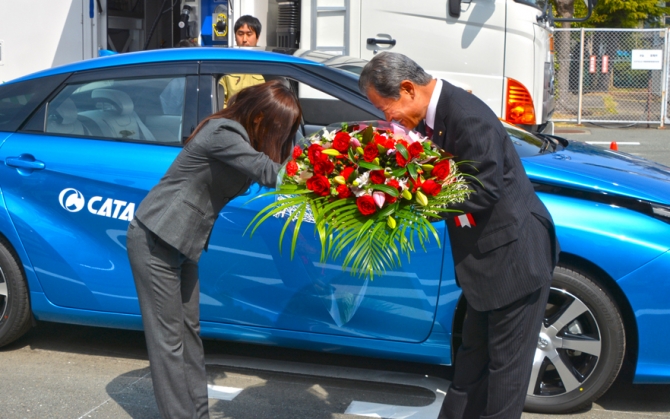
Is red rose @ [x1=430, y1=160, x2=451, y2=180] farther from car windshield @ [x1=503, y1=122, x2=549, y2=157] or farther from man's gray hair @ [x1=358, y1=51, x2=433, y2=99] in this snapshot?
car windshield @ [x1=503, y1=122, x2=549, y2=157]

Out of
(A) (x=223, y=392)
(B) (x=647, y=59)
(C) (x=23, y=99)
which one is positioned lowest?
(A) (x=223, y=392)

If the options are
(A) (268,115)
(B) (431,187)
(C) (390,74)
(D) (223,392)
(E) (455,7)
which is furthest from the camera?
(E) (455,7)

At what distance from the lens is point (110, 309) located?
14.0 feet

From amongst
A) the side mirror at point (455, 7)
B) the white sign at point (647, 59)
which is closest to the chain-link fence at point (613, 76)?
the white sign at point (647, 59)

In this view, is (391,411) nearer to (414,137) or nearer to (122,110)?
(414,137)

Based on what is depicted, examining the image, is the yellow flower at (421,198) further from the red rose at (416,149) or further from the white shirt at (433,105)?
the white shirt at (433,105)

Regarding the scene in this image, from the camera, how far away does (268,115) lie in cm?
319

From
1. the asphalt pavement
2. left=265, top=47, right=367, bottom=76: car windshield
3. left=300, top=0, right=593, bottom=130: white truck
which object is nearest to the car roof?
left=265, top=47, right=367, bottom=76: car windshield

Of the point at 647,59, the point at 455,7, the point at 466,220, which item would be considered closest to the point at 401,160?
the point at 466,220

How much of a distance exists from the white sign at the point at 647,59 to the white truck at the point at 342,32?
33.0ft

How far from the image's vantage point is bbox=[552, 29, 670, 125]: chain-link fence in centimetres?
1738

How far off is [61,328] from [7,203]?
1.09 metres

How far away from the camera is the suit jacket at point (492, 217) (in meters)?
2.77

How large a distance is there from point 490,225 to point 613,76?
53.0ft
